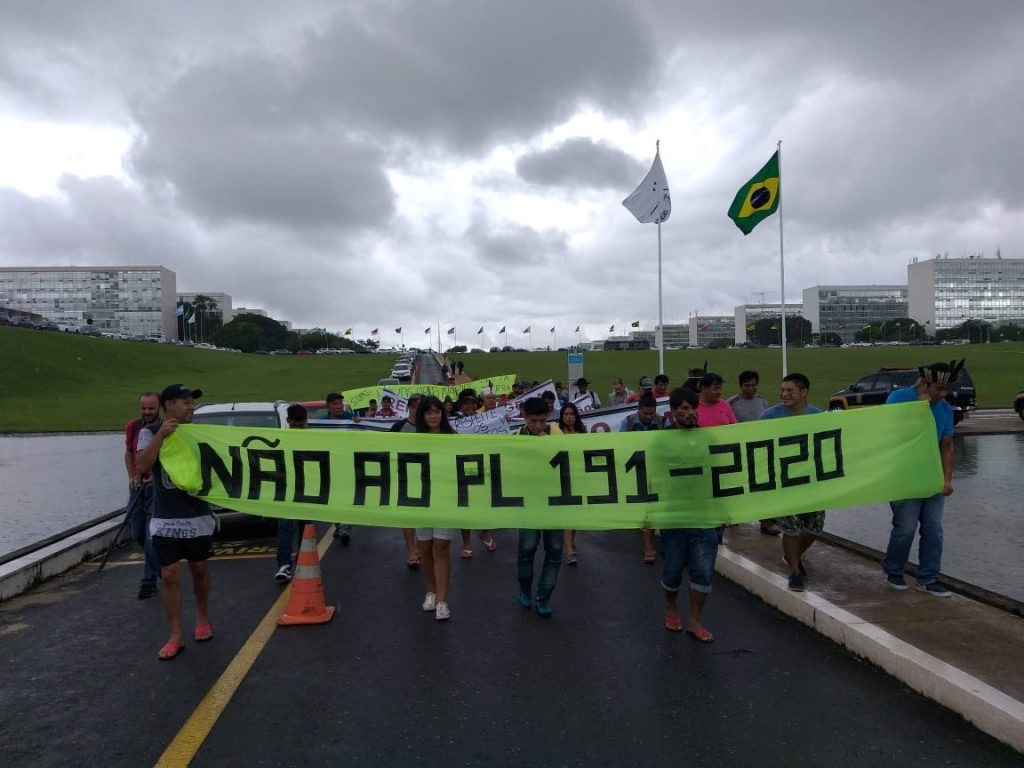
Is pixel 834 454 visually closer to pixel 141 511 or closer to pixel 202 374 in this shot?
pixel 141 511

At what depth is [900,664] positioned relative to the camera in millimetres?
4336

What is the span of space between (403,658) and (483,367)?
72548 mm

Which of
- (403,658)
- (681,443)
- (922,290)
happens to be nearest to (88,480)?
(403,658)

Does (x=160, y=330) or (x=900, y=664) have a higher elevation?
(x=160, y=330)

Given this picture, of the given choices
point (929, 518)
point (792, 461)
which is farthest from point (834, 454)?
point (929, 518)

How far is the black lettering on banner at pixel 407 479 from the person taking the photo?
573cm

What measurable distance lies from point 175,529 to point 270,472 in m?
0.97

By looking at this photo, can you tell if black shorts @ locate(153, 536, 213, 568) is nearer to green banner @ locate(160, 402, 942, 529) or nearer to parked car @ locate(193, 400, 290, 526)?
green banner @ locate(160, 402, 942, 529)

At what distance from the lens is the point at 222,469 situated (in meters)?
5.70

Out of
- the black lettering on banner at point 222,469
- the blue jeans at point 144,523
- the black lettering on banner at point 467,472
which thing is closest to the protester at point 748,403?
the black lettering on banner at point 467,472

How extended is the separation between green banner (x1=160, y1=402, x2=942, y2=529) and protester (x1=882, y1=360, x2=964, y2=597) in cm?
9

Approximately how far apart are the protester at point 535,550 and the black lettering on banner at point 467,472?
1.65ft

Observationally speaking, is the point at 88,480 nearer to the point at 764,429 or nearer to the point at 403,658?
the point at 403,658

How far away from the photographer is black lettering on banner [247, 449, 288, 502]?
19.2 feet
